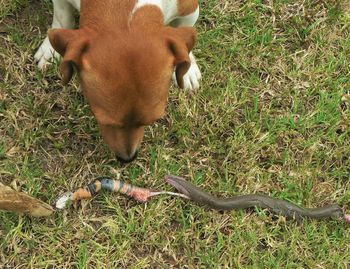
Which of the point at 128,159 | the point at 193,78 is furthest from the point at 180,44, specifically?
the point at 193,78

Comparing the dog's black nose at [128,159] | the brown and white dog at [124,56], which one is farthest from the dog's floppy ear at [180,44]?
the dog's black nose at [128,159]

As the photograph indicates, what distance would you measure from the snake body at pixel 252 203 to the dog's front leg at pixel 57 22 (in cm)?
128

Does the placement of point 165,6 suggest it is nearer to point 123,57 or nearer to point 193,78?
point 123,57

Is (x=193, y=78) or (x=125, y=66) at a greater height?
(x=125, y=66)

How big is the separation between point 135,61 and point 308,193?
1912mm

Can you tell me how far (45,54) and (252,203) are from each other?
189 centimetres

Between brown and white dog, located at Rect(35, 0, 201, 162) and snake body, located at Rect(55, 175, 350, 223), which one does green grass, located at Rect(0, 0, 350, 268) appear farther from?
brown and white dog, located at Rect(35, 0, 201, 162)

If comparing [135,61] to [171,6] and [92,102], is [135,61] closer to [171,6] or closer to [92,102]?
[92,102]

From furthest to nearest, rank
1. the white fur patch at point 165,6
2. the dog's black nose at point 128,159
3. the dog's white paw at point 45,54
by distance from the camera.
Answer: the dog's white paw at point 45,54 < the dog's black nose at point 128,159 < the white fur patch at point 165,6

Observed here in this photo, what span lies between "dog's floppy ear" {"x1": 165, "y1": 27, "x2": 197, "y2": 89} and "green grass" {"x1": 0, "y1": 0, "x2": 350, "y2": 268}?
1062 mm

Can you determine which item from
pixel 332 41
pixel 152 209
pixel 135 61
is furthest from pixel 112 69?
pixel 332 41

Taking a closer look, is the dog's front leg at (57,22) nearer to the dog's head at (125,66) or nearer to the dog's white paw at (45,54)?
the dog's white paw at (45,54)

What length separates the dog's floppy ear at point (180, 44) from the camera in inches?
142

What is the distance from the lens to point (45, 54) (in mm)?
4766
